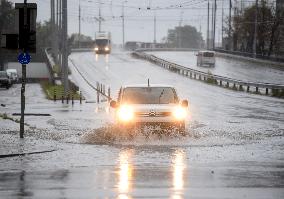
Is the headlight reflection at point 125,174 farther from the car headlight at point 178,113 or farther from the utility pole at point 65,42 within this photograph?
the utility pole at point 65,42

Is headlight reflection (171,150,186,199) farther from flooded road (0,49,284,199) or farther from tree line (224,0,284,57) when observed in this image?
tree line (224,0,284,57)

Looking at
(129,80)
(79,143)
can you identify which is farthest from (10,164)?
(129,80)

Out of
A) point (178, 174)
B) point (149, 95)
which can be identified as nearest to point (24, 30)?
point (149, 95)

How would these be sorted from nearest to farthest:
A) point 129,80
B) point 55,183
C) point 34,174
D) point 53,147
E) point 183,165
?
point 55,183
point 34,174
point 183,165
point 53,147
point 129,80

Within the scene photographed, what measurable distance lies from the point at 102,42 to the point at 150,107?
90189mm

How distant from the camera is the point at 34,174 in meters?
14.6

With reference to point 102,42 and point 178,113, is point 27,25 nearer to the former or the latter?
point 178,113

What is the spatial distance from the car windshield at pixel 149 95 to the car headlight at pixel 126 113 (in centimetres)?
75

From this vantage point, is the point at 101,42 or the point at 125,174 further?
the point at 101,42

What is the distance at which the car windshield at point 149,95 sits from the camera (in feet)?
74.8

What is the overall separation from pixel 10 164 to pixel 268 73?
59.8 meters

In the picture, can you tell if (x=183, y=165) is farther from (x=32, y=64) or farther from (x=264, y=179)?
(x=32, y=64)

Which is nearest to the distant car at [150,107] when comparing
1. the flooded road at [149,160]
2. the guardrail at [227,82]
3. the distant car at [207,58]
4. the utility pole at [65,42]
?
the flooded road at [149,160]

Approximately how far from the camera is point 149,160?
17.1 meters
